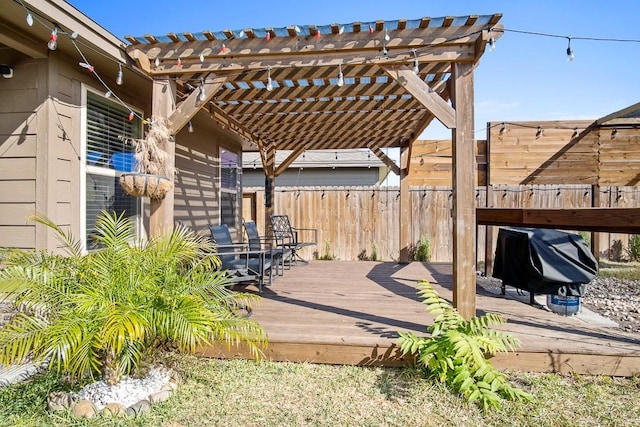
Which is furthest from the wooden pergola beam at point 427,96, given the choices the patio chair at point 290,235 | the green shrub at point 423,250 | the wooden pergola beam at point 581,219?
the green shrub at point 423,250

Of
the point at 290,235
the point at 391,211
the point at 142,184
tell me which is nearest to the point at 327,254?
the point at 290,235

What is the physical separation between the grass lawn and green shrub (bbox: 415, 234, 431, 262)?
549 cm

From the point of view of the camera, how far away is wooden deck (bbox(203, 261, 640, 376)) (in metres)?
2.70

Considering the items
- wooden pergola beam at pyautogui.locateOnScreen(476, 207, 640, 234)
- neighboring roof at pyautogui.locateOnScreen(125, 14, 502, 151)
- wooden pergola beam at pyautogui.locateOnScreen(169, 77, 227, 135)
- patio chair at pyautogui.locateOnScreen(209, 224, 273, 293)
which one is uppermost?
neighboring roof at pyautogui.locateOnScreen(125, 14, 502, 151)

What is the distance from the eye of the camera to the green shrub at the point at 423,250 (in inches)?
320

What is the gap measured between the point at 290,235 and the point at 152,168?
16.4 ft

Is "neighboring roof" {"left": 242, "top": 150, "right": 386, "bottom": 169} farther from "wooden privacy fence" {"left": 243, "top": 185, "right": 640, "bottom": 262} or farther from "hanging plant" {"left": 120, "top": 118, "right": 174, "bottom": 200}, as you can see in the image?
"hanging plant" {"left": 120, "top": 118, "right": 174, "bottom": 200}

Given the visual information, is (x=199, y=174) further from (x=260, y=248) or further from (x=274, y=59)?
(x=274, y=59)

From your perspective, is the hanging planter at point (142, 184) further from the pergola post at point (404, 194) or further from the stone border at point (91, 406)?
the pergola post at point (404, 194)

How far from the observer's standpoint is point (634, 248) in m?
8.26

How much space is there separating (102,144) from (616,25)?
278 inches

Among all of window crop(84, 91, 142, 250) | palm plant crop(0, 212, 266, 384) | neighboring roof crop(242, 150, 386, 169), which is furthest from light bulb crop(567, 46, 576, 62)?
neighboring roof crop(242, 150, 386, 169)

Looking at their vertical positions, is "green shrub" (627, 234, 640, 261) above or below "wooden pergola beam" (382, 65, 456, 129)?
below

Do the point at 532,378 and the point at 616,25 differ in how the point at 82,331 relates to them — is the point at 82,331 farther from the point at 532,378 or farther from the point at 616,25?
the point at 616,25
